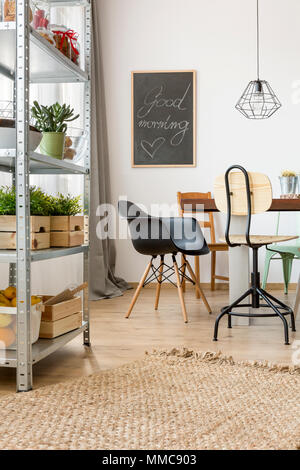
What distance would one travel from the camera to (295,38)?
4.65 m

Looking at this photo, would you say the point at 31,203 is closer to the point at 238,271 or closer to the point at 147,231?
the point at 147,231

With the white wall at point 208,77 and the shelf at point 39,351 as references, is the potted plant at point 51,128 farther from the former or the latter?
the white wall at point 208,77

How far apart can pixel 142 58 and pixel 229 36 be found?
790 millimetres

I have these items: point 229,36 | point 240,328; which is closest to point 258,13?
point 229,36

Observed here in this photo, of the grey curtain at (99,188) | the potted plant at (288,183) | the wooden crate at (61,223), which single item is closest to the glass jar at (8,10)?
the wooden crate at (61,223)

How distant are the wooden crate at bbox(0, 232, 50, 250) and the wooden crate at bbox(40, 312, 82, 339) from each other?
1.06 feet

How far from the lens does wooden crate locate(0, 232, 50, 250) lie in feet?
6.89

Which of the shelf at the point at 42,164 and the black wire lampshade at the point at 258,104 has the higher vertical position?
the black wire lampshade at the point at 258,104

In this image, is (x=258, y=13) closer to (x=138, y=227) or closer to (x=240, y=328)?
(x=138, y=227)

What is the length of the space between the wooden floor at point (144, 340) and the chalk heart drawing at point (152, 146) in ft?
5.11

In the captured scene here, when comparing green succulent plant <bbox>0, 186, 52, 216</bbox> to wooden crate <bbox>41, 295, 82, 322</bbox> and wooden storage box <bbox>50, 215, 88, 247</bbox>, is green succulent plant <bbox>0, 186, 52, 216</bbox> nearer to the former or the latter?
wooden storage box <bbox>50, 215, 88, 247</bbox>

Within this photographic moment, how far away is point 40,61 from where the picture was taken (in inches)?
89.8

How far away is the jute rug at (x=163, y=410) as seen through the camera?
4.70 ft

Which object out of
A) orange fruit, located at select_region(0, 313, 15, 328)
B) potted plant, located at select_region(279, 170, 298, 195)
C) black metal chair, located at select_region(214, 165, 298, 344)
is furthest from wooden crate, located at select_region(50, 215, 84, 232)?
potted plant, located at select_region(279, 170, 298, 195)
